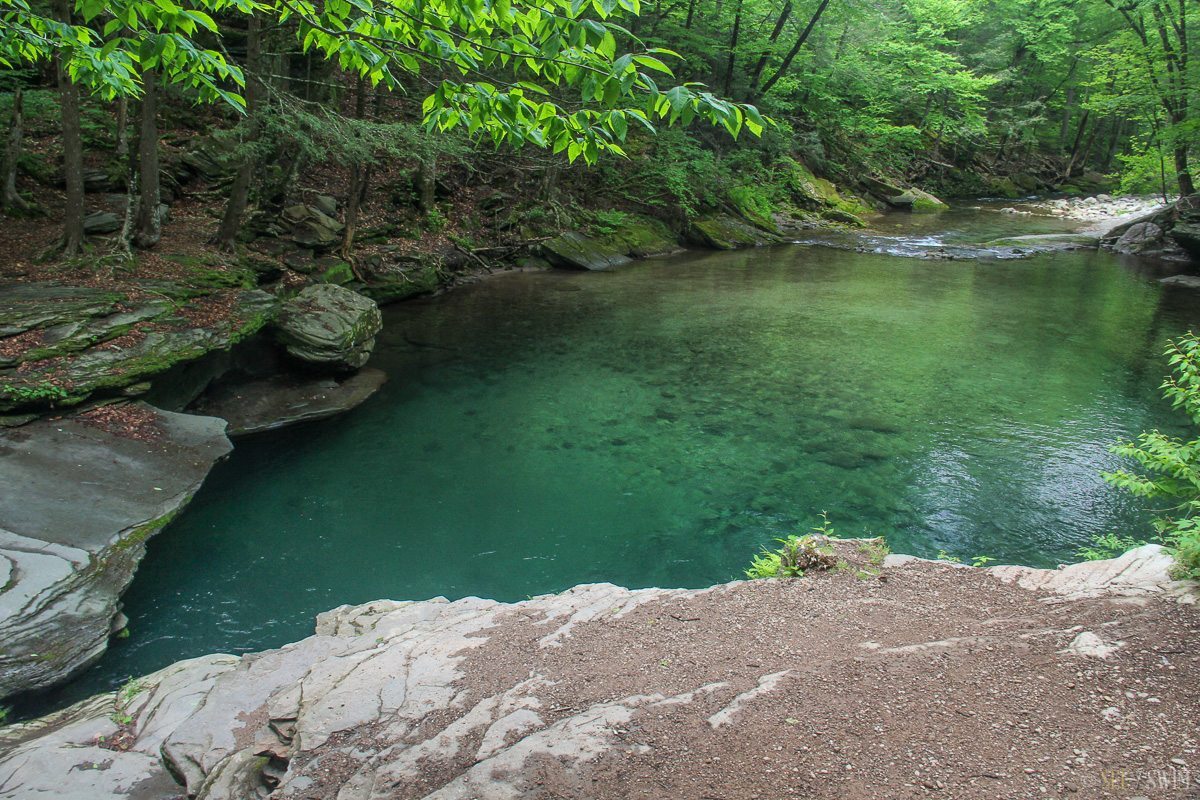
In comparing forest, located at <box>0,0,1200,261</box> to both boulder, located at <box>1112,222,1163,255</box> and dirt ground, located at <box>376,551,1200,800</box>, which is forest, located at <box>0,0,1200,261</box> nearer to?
boulder, located at <box>1112,222,1163,255</box>

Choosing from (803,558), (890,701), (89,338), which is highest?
(890,701)

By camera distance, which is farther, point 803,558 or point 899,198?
point 899,198

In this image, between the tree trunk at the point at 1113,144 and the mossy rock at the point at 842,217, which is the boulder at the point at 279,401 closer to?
the mossy rock at the point at 842,217

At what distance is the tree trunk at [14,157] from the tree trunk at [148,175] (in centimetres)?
214

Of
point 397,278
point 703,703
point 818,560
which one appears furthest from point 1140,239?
point 703,703

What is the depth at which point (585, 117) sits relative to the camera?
353cm

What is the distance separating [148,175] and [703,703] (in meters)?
12.8

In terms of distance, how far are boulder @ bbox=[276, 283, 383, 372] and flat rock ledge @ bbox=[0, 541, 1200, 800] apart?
22.4 ft

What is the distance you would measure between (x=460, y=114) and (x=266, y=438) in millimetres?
8265

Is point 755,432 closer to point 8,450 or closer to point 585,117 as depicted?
point 585,117

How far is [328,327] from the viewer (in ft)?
39.3

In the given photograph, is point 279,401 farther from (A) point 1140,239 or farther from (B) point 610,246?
(A) point 1140,239

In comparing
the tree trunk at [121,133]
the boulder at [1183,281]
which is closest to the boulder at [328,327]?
the tree trunk at [121,133]

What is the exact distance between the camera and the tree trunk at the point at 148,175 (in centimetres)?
1156
